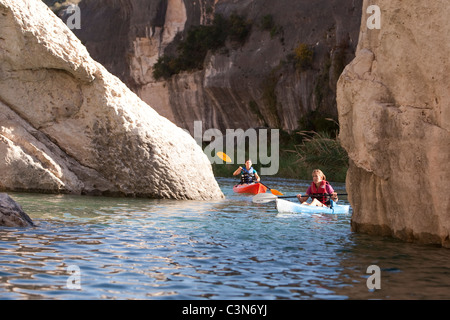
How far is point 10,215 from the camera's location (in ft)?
29.1

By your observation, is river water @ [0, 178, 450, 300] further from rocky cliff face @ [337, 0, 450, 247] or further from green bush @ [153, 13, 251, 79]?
green bush @ [153, 13, 251, 79]

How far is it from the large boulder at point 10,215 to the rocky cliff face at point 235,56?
81.1ft

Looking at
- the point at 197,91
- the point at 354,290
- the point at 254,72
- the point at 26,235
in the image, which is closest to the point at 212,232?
the point at 26,235

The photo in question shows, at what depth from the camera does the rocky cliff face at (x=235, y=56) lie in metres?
33.3

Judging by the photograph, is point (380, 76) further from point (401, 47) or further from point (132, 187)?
point (132, 187)

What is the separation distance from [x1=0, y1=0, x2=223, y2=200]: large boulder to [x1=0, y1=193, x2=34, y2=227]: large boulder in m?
4.97

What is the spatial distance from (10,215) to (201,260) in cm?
289

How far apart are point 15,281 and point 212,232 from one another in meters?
4.17

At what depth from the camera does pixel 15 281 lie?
5.80 m
